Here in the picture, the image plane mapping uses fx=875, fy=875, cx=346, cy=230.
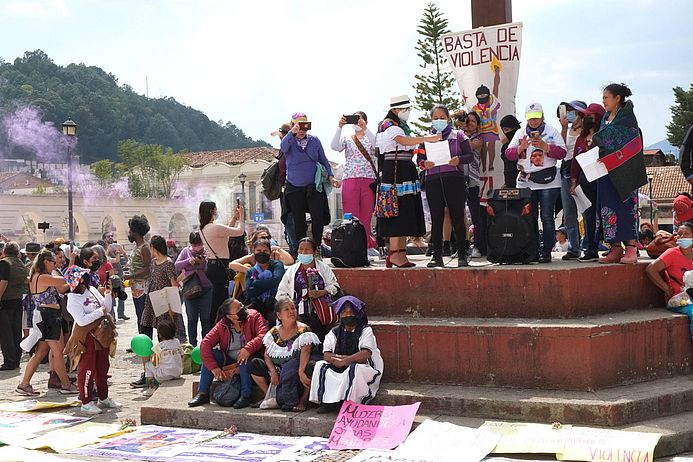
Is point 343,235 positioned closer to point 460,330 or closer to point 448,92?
point 460,330

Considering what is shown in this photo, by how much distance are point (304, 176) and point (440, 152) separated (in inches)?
75.3

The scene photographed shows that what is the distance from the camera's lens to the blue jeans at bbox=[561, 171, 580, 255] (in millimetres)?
8438

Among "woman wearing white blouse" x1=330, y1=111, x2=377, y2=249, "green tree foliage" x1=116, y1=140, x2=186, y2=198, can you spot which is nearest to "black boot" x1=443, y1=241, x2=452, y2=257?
"woman wearing white blouse" x1=330, y1=111, x2=377, y2=249

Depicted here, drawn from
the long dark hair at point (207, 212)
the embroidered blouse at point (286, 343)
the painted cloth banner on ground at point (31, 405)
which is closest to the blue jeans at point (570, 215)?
the embroidered blouse at point (286, 343)

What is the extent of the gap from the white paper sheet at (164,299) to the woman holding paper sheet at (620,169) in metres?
4.43

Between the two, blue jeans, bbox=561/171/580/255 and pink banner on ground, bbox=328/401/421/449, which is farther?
blue jeans, bbox=561/171/580/255

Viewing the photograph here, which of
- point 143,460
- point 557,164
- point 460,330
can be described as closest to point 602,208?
point 557,164

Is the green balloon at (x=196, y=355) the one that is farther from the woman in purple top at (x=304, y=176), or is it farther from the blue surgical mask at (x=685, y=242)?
the blue surgical mask at (x=685, y=242)

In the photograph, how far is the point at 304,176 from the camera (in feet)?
30.4

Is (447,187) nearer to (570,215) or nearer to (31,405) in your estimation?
(570,215)

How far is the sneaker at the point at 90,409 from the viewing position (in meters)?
8.12

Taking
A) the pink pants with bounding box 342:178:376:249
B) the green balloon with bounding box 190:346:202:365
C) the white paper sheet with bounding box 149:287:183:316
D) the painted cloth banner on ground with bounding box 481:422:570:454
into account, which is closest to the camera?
the painted cloth banner on ground with bounding box 481:422:570:454

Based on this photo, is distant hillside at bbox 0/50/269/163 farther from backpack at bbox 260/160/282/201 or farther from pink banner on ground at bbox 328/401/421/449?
pink banner on ground at bbox 328/401/421/449

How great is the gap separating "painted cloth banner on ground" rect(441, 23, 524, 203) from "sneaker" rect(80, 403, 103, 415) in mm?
4527
